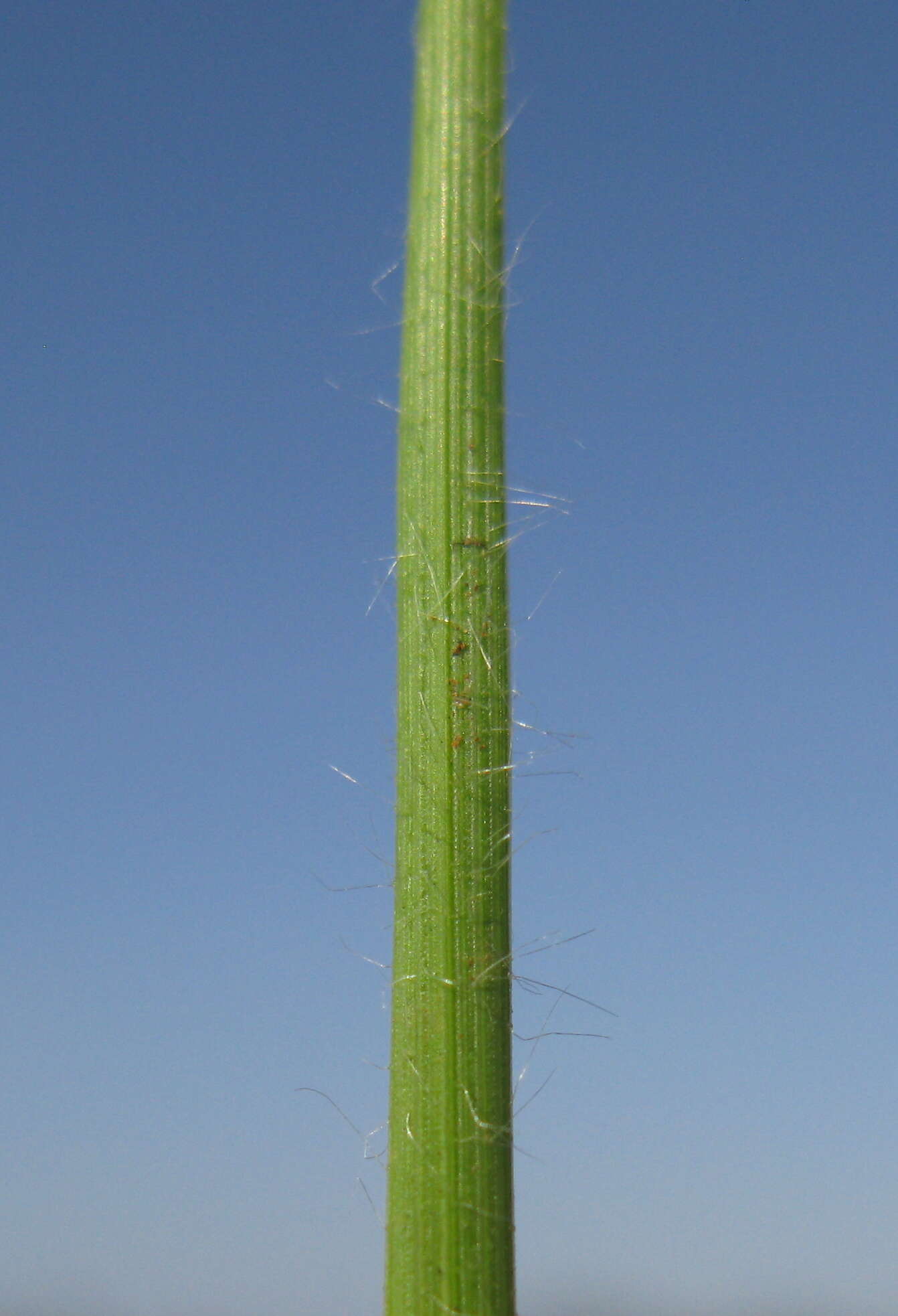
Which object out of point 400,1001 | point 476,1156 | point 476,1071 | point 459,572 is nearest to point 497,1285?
point 476,1156

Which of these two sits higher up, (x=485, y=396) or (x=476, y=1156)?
(x=485, y=396)

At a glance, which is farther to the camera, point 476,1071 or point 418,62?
point 418,62

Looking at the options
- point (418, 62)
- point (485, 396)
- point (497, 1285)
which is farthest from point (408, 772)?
point (418, 62)

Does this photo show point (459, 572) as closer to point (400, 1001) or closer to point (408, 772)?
point (408, 772)

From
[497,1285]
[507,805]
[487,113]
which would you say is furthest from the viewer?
[487,113]

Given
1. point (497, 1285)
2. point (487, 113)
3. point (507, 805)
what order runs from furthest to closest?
point (487, 113)
point (507, 805)
point (497, 1285)

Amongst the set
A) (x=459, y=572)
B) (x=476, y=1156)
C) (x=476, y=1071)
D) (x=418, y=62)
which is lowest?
(x=476, y=1156)

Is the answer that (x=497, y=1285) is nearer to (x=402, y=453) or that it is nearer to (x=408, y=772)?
(x=408, y=772)
